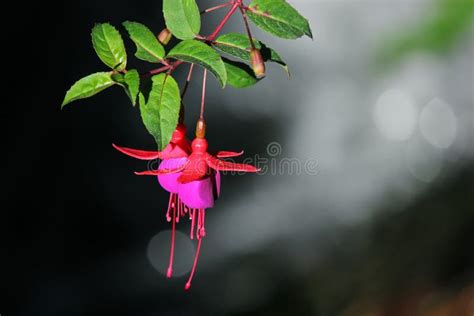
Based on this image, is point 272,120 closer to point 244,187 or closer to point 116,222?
point 244,187

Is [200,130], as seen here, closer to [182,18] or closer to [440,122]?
→ [182,18]

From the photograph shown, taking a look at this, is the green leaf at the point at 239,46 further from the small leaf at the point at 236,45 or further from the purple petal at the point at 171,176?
the purple petal at the point at 171,176

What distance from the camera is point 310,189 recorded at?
2754 millimetres

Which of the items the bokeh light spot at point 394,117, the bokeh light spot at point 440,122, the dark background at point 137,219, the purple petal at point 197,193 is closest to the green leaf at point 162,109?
the purple petal at point 197,193

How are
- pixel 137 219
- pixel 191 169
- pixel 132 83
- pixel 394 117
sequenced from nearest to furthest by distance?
1. pixel 132 83
2. pixel 191 169
3. pixel 137 219
4. pixel 394 117

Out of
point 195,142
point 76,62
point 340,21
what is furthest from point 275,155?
point 195,142

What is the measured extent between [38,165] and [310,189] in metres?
1.21

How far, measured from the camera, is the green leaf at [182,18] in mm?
576

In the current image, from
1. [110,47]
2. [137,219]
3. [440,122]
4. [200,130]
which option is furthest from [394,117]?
[110,47]

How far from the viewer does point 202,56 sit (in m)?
0.51

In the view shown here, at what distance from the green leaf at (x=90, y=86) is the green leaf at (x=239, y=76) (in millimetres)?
121

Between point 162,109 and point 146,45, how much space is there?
85 mm

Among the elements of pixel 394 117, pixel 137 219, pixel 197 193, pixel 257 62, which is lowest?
pixel 197 193

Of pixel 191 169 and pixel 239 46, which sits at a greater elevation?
pixel 239 46
